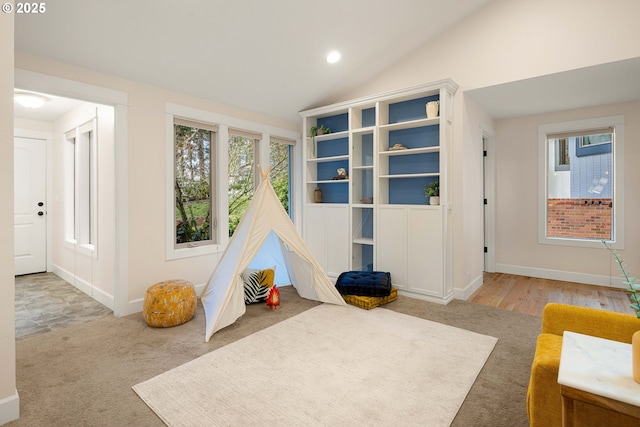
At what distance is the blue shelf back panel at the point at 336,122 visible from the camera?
476cm

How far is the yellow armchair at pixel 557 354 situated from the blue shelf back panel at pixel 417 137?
2541mm

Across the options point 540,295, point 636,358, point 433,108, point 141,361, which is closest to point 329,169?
point 433,108

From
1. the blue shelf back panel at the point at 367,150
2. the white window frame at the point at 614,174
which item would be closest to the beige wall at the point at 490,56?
the blue shelf back panel at the point at 367,150

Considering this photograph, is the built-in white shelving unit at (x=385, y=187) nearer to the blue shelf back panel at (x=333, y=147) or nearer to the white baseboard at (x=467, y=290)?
the blue shelf back panel at (x=333, y=147)

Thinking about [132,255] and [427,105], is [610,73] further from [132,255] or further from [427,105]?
[132,255]

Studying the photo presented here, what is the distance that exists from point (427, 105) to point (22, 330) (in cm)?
459

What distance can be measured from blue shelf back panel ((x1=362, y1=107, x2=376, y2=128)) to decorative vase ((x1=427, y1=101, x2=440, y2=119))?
33.9 inches

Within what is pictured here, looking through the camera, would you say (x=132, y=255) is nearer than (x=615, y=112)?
Yes

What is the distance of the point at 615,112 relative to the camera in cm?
421

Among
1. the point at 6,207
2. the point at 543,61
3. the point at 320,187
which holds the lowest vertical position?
the point at 6,207

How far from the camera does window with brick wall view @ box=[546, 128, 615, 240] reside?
4430mm

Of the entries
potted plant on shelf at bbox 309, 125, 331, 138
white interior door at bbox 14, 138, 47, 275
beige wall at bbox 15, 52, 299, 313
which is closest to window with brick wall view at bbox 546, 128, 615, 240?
potted plant on shelf at bbox 309, 125, 331, 138

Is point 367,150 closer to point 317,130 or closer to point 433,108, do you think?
point 317,130

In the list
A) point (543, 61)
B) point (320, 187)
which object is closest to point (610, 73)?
point (543, 61)
